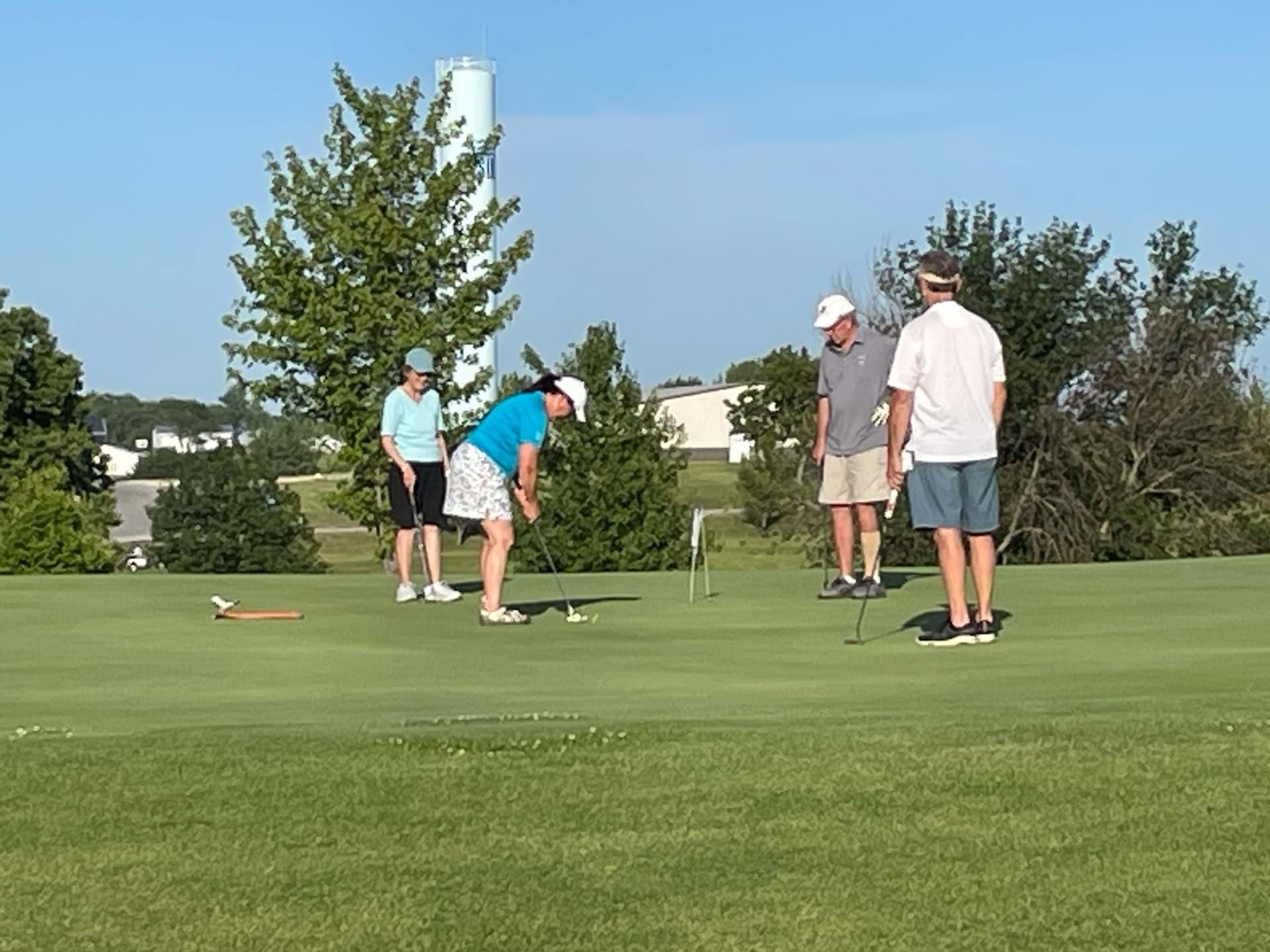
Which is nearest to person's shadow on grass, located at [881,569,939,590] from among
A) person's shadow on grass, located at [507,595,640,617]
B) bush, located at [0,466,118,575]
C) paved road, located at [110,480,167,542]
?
person's shadow on grass, located at [507,595,640,617]

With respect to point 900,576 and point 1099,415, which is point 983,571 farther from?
point 1099,415

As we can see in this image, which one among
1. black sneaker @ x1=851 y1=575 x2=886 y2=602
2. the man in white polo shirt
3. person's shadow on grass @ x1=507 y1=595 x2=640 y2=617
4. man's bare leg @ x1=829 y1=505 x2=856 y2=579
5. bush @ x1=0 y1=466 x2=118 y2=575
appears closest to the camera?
the man in white polo shirt

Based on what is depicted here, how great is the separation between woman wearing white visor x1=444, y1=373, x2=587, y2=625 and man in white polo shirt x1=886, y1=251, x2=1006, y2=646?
239 cm

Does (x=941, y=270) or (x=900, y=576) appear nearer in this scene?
(x=941, y=270)

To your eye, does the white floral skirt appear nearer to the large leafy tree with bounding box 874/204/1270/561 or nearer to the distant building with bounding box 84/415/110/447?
the large leafy tree with bounding box 874/204/1270/561

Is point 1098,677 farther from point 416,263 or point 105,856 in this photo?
point 416,263

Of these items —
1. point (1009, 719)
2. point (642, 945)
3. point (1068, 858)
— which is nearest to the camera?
point (642, 945)

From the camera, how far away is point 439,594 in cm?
1547

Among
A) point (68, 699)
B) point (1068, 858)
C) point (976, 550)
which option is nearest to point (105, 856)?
point (1068, 858)

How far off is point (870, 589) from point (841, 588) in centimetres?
59

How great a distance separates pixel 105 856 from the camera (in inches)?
221

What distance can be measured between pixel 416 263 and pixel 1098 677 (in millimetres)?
33407

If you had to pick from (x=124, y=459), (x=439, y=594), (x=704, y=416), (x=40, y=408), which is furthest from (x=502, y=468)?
(x=124, y=459)

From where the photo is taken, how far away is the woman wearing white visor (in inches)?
525
